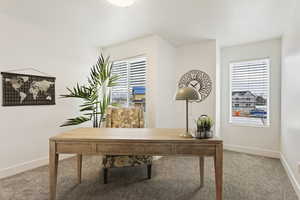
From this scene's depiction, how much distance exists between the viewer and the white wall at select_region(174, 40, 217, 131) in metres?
3.25

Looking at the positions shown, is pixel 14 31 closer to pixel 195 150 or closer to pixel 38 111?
pixel 38 111

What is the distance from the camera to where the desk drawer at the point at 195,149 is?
1481mm

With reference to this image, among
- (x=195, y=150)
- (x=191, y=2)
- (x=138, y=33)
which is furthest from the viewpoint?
(x=138, y=33)

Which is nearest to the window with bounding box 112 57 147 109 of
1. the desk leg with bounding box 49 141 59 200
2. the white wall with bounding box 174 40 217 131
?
the white wall with bounding box 174 40 217 131

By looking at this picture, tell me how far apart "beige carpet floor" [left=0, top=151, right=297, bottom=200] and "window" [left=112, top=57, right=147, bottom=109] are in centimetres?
143

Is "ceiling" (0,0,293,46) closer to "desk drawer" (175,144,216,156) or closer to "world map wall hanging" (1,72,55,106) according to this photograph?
"world map wall hanging" (1,72,55,106)

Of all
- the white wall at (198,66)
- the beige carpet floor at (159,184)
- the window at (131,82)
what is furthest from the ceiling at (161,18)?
the beige carpet floor at (159,184)

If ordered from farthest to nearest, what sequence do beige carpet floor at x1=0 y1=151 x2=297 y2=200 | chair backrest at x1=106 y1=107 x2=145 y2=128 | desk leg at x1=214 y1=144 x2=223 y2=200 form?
chair backrest at x1=106 y1=107 x2=145 y2=128 → beige carpet floor at x1=0 y1=151 x2=297 y2=200 → desk leg at x1=214 y1=144 x2=223 y2=200

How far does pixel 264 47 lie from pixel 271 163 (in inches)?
90.3

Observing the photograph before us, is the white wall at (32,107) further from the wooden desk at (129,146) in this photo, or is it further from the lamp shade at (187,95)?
the lamp shade at (187,95)

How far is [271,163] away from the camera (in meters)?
2.81

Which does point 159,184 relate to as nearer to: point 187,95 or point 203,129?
point 203,129

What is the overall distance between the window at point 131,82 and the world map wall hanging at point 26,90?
53.9 inches

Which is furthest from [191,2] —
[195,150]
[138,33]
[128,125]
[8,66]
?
[8,66]
